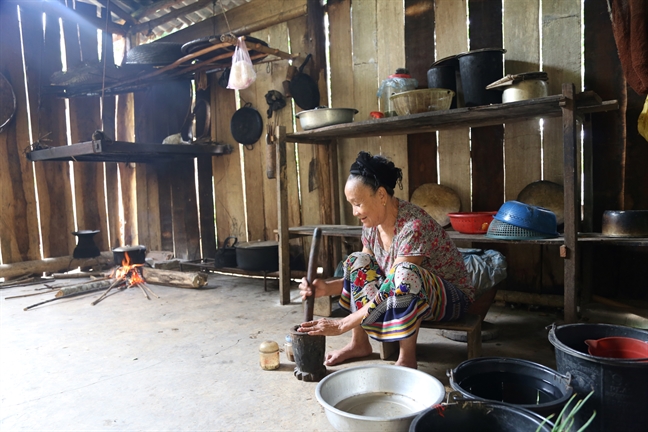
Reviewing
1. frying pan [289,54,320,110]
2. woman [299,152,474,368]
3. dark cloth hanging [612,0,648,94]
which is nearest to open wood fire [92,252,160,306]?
frying pan [289,54,320,110]

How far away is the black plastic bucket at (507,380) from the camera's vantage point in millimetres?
1871

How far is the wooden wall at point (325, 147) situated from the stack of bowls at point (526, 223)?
800 millimetres

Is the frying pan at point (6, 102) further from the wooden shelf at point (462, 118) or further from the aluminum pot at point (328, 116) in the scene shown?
the aluminum pot at point (328, 116)

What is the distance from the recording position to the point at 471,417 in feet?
5.21

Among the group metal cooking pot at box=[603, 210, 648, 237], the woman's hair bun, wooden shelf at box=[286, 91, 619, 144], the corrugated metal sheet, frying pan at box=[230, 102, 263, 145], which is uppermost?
the corrugated metal sheet

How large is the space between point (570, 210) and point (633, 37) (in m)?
1.17

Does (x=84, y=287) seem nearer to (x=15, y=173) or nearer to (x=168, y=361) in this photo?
(x=15, y=173)

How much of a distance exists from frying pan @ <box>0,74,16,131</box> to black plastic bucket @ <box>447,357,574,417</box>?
6.29 meters

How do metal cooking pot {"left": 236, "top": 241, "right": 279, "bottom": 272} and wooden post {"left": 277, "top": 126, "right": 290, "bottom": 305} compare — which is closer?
wooden post {"left": 277, "top": 126, "right": 290, "bottom": 305}

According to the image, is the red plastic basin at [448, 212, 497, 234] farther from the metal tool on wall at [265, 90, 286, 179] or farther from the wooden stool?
the metal tool on wall at [265, 90, 286, 179]

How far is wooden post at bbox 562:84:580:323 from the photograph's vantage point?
3.02m

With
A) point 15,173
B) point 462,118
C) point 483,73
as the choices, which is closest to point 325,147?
point 462,118

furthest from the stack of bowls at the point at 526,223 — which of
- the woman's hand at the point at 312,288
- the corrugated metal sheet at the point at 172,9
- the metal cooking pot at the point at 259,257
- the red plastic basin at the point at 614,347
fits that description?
the corrugated metal sheet at the point at 172,9

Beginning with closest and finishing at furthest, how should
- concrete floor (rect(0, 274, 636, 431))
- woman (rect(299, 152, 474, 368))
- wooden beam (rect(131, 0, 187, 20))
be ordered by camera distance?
concrete floor (rect(0, 274, 636, 431)) → woman (rect(299, 152, 474, 368)) → wooden beam (rect(131, 0, 187, 20))
